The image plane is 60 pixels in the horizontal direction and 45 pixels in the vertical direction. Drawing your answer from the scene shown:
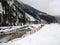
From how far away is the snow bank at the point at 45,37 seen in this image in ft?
3.30

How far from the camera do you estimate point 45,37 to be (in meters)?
1.03

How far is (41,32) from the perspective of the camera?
3.45 feet

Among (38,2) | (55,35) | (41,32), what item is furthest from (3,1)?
(55,35)

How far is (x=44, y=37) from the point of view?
104 cm

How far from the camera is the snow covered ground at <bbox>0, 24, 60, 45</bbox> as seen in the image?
1004 mm

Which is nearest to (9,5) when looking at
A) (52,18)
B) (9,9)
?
(9,9)

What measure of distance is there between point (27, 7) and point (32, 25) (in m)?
0.16

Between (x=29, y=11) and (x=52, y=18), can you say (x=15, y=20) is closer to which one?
(x=29, y=11)

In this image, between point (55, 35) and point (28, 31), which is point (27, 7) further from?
point (55, 35)

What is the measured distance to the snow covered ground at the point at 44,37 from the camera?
1004 mm

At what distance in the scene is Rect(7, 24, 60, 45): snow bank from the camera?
1.00 metres

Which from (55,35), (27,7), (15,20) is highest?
(27,7)

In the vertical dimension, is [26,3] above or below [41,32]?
above

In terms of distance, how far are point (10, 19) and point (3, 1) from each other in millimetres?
160
